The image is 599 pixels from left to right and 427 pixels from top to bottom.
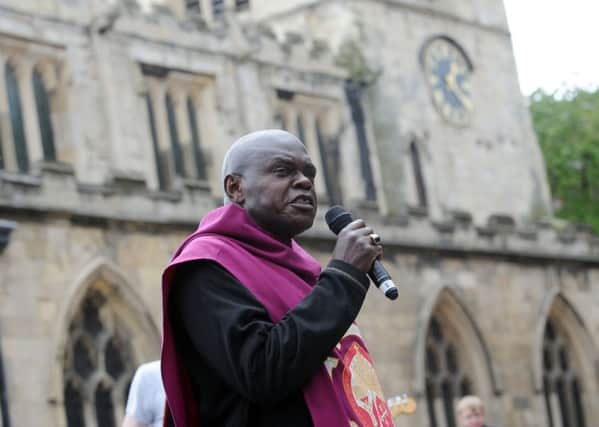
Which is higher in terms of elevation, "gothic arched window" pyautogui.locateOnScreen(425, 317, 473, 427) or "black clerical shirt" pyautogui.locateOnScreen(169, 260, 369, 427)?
"gothic arched window" pyautogui.locateOnScreen(425, 317, 473, 427)

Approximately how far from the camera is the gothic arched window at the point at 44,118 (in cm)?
2044

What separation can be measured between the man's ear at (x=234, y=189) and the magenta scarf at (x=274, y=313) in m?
0.03

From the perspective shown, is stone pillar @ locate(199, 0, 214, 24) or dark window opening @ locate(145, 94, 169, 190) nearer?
dark window opening @ locate(145, 94, 169, 190)

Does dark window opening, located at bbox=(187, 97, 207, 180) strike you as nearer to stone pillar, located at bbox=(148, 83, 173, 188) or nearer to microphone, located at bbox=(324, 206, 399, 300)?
stone pillar, located at bbox=(148, 83, 173, 188)

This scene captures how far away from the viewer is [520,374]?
78.0 ft

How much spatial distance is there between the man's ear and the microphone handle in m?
0.41

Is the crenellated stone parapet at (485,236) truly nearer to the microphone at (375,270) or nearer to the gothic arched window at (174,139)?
the gothic arched window at (174,139)

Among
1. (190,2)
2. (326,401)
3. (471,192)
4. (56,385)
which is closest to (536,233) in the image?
(471,192)

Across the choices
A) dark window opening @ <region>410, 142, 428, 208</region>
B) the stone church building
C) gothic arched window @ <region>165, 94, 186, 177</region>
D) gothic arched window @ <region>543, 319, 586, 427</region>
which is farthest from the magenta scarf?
dark window opening @ <region>410, 142, 428, 208</region>

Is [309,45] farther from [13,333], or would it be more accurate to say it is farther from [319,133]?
[13,333]

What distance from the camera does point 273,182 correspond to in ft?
14.1

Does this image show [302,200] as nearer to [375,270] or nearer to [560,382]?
[375,270]

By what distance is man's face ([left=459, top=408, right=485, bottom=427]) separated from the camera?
10.5 meters

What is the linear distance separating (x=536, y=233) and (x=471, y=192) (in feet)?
6.54
